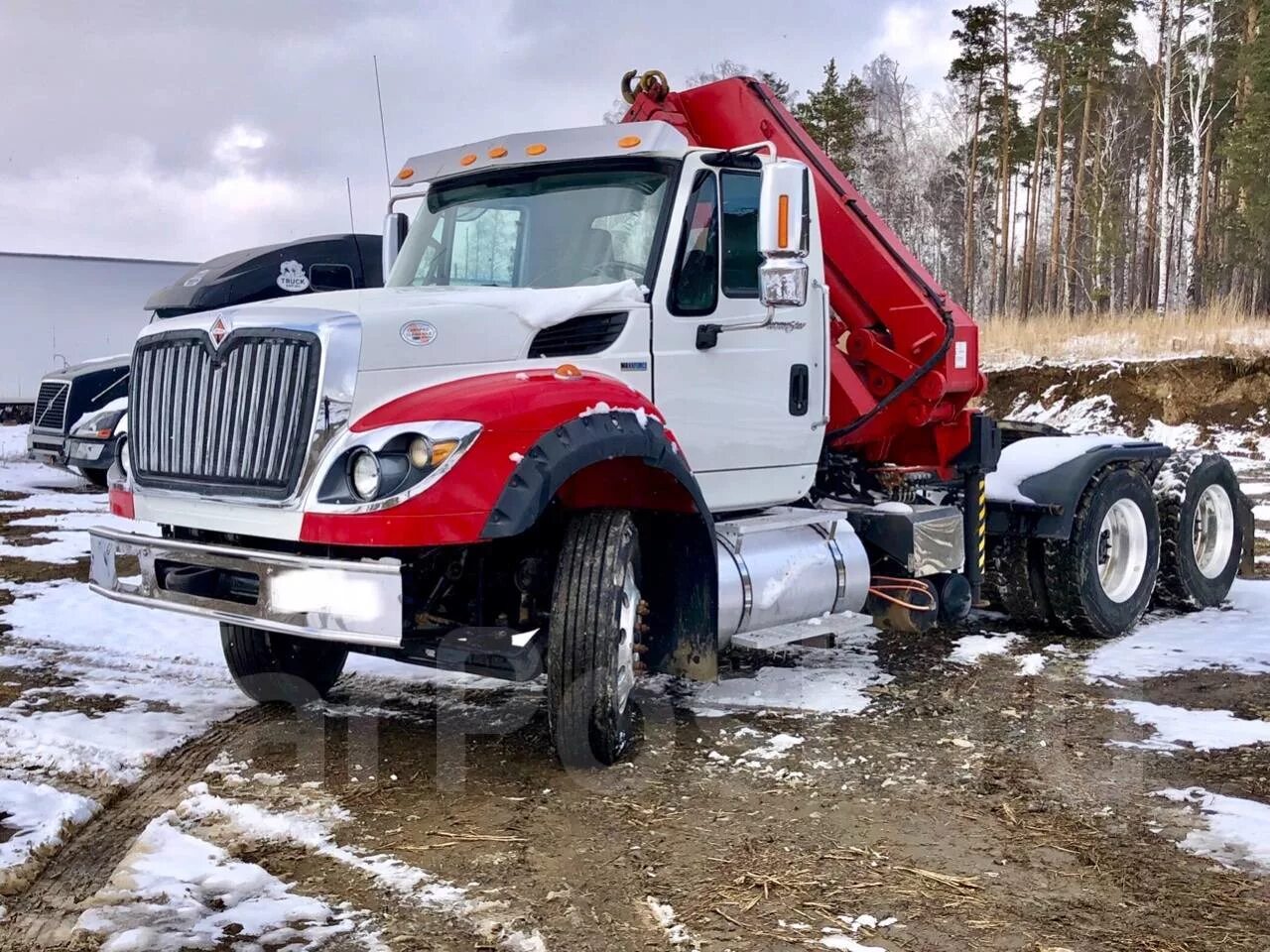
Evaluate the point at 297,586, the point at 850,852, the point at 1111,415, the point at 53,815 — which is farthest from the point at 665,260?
the point at 1111,415

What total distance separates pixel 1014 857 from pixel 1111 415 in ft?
59.7

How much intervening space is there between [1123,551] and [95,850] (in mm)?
6384

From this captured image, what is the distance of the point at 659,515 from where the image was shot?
4.98m

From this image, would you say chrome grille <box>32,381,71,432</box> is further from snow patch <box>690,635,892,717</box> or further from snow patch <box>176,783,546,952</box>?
snow patch <box>176,783,546,952</box>

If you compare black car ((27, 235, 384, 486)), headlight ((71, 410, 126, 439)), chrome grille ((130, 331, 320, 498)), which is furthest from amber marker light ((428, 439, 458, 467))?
black car ((27, 235, 384, 486))

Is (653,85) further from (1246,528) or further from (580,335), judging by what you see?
(1246,528)

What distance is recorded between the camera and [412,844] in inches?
153

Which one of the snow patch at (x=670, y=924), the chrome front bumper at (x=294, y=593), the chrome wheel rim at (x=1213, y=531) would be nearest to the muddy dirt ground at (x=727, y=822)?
the snow patch at (x=670, y=924)

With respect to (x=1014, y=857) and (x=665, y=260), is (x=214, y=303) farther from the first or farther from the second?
(x=1014, y=857)

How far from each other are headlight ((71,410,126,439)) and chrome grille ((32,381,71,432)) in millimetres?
1418

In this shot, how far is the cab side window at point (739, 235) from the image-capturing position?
5.43 m

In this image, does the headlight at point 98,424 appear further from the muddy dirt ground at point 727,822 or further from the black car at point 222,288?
the muddy dirt ground at point 727,822

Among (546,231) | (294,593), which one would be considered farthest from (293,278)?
(294,593)

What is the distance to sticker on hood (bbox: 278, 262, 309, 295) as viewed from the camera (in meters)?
14.6
